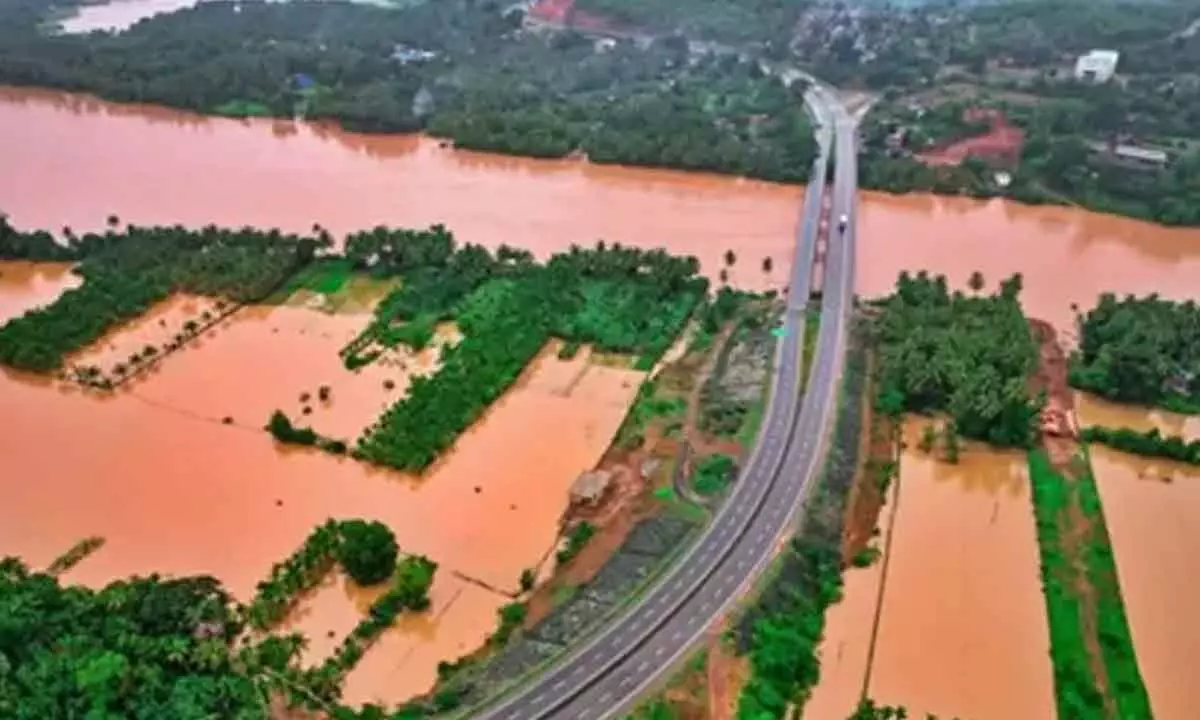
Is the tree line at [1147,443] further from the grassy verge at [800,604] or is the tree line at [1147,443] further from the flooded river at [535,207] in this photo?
the flooded river at [535,207]

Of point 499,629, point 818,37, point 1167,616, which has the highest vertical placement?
point 818,37

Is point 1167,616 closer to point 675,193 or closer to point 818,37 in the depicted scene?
point 675,193

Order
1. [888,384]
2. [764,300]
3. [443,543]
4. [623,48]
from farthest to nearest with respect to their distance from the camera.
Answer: [623,48] < [764,300] < [888,384] < [443,543]

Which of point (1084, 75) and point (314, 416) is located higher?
point (1084, 75)

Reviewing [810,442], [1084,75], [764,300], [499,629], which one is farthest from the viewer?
[1084,75]

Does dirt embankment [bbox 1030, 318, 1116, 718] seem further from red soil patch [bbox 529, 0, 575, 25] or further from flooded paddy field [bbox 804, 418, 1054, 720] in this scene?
red soil patch [bbox 529, 0, 575, 25]

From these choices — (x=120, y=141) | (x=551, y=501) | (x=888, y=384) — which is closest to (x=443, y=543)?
(x=551, y=501)

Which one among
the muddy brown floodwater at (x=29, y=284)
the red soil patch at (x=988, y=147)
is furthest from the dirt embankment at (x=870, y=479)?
the muddy brown floodwater at (x=29, y=284)

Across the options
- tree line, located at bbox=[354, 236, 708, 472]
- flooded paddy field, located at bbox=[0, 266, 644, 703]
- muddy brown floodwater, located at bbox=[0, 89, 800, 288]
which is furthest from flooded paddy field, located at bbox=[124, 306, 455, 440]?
muddy brown floodwater, located at bbox=[0, 89, 800, 288]
